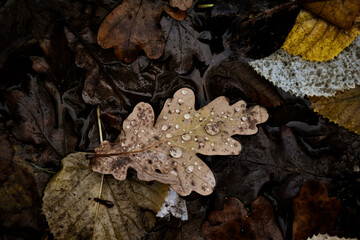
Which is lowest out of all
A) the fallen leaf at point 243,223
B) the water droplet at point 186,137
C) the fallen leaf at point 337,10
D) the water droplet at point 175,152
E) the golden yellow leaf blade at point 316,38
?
the fallen leaf at point 243,223

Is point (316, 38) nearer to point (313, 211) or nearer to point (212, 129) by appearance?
point (212, 129)

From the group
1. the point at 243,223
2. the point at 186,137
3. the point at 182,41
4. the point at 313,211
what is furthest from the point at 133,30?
the point at 313,211

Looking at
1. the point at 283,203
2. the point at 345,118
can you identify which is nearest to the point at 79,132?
the point at 283,203

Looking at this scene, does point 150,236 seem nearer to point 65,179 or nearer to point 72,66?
point 65,179

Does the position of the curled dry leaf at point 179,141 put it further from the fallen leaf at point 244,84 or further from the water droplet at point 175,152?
the fallen leaf at point 244,84

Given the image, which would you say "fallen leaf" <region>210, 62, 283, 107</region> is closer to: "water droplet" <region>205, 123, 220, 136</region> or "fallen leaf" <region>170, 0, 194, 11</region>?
"water droplet" <region>205, 123, 220, 136</region>

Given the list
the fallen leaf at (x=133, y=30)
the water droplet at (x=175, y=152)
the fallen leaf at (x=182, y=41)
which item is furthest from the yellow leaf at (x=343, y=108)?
the fallen leaf at (x=133, y=30)
